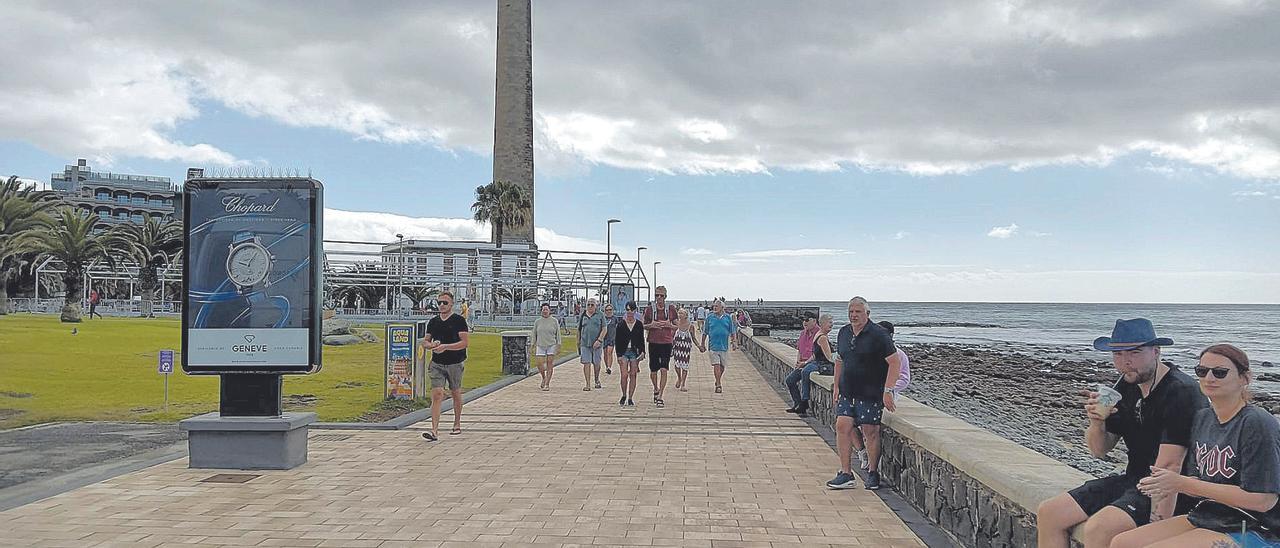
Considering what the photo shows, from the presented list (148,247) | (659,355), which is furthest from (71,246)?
(659,355)

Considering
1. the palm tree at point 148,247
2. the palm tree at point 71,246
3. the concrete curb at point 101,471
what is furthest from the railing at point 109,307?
the concrete curb at point 101,471

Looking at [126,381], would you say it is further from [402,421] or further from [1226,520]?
[1226,520]

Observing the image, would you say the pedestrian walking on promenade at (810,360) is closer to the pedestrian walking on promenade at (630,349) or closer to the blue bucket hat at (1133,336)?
the pedestrian walking on promenade at (630,349)

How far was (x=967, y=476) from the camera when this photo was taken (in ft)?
18.3

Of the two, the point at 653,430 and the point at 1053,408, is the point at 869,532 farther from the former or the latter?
the point at 1053,408

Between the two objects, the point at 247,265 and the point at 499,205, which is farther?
the point at 499,205

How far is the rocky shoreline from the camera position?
16.4 m

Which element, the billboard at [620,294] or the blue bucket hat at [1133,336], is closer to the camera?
the blue bucket hat at [1133,336]

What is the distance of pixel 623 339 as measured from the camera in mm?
13875

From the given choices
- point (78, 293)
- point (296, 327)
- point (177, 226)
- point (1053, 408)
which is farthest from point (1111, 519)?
point (177, 226)

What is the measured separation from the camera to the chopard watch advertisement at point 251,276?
27.7ft

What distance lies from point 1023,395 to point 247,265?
23.5 meters

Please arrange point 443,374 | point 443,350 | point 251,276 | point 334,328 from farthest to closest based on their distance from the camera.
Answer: point 334,328, point 443,374, point 443,350, point 251,276

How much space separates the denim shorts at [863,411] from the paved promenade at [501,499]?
577 millimetres
